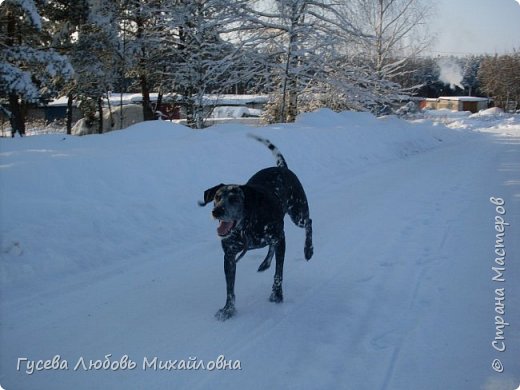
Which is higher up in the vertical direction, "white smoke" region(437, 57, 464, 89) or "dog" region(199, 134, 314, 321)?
"white smoke" region(437, 57, 464, 89)

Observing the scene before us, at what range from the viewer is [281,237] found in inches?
176

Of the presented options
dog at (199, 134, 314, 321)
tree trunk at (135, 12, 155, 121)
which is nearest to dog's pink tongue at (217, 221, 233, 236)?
dog at (199, 134, 314, 321)

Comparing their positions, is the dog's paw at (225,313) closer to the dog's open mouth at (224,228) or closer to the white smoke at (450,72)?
the dog's open mouth at (224,228)

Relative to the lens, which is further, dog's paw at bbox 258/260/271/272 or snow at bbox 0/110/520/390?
dog's paw at bbox 258/260/271/272

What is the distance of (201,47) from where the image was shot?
18.7m

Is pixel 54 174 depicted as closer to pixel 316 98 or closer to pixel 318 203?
pixel 318 203

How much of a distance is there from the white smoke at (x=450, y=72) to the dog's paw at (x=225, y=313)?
8619 cm

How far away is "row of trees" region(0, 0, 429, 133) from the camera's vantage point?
17.2 m

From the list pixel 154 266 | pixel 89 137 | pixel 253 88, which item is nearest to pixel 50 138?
pixel 89 137

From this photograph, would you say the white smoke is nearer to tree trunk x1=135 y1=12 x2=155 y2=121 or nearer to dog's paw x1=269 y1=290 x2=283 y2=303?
tree trunk x1=135 y1=12 x2=155 y2=121

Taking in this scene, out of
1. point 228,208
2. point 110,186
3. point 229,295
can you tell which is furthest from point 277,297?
point 110,186

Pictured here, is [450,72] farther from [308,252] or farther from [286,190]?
[286,190]

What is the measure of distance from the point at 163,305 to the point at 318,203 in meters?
4.90

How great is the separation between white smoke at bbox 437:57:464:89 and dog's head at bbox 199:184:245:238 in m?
86.0
